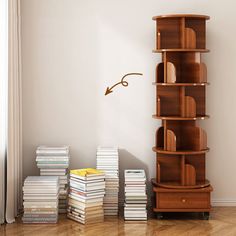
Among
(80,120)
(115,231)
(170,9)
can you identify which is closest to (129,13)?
(170,9)

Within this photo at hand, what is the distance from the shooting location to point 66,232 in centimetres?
463

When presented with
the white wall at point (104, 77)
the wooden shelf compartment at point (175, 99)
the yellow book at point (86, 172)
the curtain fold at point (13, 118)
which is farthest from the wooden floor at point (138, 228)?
the wooden shelf compartment at point (175, 99)

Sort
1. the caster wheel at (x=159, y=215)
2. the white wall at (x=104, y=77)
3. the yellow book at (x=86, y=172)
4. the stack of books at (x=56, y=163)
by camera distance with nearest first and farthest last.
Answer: the yellow book at (x=86, y=172), the caster wheel at (x=159, y=215), the stack of books at (x=56, y=163), the white wall at (x=104, y=77)

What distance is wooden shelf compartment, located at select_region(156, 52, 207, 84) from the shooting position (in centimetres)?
497

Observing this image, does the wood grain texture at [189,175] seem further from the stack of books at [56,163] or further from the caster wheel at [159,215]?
the stack of books at [56,163]

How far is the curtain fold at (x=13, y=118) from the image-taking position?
4.88m

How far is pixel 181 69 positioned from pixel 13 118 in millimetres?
1562

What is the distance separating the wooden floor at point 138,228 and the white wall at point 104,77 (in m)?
0.60

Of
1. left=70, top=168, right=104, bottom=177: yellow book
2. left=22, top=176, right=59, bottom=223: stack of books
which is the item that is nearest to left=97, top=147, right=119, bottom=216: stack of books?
left=70, top=168, right=104, bottom=177: yellow book

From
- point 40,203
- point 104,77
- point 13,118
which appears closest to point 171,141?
point 104,77

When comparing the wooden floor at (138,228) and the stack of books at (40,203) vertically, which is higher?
the stack of books at (40,203)

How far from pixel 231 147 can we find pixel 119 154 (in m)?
1.07

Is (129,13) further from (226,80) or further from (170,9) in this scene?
(226,80)

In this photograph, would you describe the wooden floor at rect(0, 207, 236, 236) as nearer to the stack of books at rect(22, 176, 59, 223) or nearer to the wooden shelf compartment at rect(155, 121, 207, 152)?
the stack of books at rect(22, 176, 59, 223)
